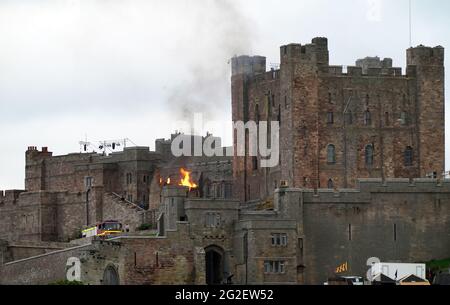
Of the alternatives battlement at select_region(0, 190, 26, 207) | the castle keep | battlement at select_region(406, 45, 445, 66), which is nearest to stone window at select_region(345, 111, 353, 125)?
the castle keep

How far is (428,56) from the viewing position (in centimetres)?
12825

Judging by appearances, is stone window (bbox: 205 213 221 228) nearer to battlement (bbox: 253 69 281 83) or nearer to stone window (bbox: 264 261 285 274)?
stone window (bbox: 264 261 285 274)

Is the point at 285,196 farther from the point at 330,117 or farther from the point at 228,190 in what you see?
the point at 228,190

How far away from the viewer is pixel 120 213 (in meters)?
138

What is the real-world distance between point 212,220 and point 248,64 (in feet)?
64.7

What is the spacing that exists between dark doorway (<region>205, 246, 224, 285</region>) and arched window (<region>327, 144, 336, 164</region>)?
12824mm

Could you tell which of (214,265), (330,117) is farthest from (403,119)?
(214,265)

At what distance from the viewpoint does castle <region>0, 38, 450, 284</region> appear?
379 ft

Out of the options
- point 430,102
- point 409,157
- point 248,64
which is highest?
point 248,64

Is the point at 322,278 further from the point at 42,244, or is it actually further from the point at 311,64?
the point at 42,244

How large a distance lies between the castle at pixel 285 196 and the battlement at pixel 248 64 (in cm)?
11

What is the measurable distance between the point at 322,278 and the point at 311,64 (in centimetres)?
1756

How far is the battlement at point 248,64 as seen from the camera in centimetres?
13288
